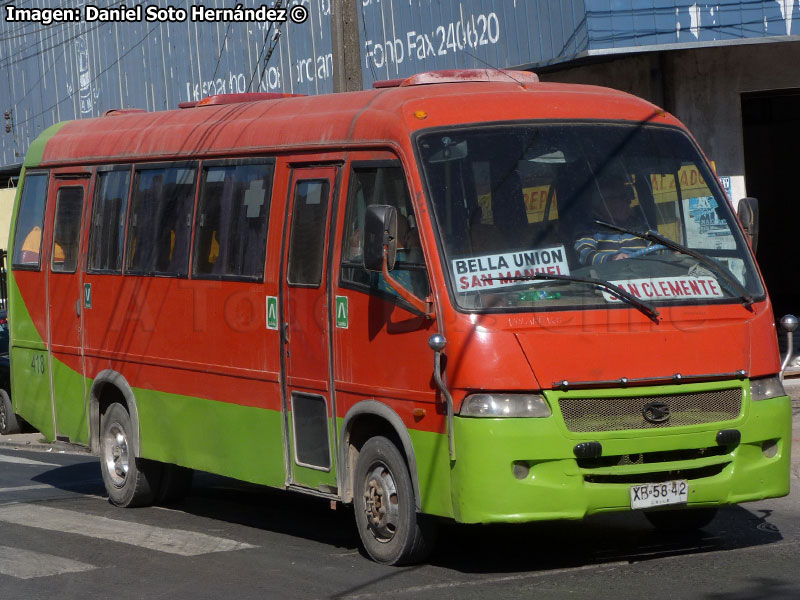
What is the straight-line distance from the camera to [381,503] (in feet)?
26.1

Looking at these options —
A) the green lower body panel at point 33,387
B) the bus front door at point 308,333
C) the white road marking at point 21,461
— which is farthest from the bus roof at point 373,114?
the white road marking at point 21,461

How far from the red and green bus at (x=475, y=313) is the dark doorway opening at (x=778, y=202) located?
11417mm

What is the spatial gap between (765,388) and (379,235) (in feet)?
7.70

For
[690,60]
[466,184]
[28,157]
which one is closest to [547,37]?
[690,60]

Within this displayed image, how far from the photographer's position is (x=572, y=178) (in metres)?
7.78

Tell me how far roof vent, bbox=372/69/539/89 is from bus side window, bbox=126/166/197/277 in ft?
6.58

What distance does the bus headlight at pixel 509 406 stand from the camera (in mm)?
7082

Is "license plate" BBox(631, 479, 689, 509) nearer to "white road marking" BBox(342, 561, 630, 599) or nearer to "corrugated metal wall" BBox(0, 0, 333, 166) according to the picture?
"white road marking" BBox(342, 561, 630, 599)

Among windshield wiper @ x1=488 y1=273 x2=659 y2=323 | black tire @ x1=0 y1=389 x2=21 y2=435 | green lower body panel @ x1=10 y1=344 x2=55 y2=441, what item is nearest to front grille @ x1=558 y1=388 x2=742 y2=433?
windshield wiper @ x1=488 y1=273 x2=659 y2=323

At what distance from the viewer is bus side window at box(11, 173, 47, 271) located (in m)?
12.1

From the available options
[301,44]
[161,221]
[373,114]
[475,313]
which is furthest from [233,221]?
[301,44]

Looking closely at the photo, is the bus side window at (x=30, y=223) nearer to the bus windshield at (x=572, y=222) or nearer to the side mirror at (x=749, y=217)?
the bus windshield at (x=572, y=222)

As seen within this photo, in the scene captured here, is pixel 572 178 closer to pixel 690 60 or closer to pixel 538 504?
pixel 538 504

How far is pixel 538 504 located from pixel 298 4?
14340mm
